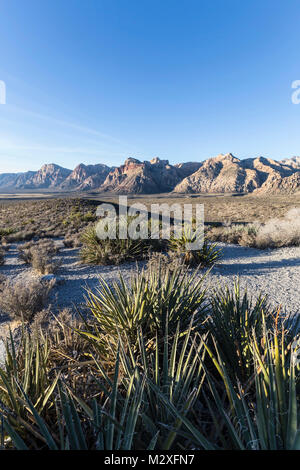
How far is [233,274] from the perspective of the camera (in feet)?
21.0

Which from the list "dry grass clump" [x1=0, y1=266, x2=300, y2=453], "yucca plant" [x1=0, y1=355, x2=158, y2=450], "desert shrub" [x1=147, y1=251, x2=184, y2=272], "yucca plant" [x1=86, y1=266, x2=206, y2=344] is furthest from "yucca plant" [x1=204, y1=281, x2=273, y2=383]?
"desert shrub" [x1=147, y1=251, x2=184, y2=272]

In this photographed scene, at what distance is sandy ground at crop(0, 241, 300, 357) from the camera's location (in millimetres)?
4801

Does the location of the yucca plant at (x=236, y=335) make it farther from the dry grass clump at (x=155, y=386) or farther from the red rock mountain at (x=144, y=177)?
the red rock mountain at (x=144, y=177)

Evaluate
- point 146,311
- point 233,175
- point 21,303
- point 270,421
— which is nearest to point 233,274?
point 146,311

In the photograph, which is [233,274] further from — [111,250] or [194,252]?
[111,250]

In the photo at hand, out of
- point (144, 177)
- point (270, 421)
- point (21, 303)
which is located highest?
point (144, 177)

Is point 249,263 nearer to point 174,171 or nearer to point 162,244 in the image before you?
point 162,244

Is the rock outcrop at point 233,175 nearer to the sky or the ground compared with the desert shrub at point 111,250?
nearer to the sky

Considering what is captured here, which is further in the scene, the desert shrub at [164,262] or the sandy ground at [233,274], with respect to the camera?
the sandy ground at [233,274]

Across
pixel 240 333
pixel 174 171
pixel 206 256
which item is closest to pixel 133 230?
pixel 206 256

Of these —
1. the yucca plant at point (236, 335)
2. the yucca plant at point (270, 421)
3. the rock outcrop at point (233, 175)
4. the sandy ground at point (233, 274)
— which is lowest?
the sandy ground at point (233, 274)

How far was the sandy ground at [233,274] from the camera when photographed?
4.80 m

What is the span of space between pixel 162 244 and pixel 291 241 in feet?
19.5

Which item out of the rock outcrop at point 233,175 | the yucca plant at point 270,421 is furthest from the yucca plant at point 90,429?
the rock outcrop at point 233,175
